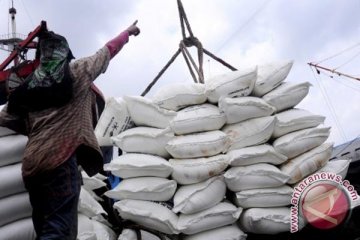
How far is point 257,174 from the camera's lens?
2.13 m

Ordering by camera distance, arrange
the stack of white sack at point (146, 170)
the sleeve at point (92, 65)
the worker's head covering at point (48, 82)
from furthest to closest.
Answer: the stack of white sack at point (146, 170)
the sleeve at point (92, 65)
the worker's head covering at point (48, 82)

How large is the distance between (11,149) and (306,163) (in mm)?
1539

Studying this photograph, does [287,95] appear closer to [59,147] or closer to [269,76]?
[269,76]

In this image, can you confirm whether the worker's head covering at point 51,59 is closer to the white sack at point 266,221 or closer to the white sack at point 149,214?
the white sack at point 149,214

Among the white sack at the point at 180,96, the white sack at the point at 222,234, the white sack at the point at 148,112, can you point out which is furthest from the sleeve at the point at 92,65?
the white sack at the point at 222,234

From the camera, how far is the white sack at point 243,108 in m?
2.21

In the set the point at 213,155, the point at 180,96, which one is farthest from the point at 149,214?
the point at 180,96

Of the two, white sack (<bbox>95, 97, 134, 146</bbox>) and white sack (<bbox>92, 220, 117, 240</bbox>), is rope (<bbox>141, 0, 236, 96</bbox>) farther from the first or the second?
white sack (<bbox>92, 220, 117, 240</bbox>)

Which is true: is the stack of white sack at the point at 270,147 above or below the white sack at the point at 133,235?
above

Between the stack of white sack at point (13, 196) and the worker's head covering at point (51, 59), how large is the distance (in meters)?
0.40

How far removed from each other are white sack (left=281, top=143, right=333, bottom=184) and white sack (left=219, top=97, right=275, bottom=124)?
0.31 metres

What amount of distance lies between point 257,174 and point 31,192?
3.71 ft

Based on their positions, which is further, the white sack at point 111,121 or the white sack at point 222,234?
the white sack at point 111,121

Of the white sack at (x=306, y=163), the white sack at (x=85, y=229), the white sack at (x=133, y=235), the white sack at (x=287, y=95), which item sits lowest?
the white sack at (x=133, y=235)
